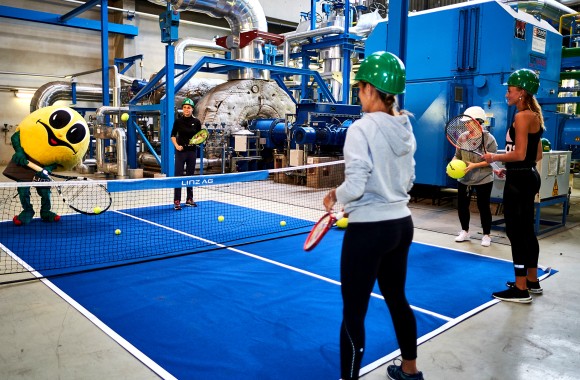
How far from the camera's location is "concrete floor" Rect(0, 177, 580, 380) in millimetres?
2949

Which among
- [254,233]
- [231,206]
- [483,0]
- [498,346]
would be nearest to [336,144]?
[231,206]

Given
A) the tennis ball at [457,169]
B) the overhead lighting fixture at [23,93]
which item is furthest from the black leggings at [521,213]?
the overhead lighting fixture at [23,93]

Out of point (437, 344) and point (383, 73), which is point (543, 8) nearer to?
point (437, 344)

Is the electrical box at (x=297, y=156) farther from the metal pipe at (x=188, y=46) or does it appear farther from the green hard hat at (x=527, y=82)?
the green hard hat at (x=527, y=82)

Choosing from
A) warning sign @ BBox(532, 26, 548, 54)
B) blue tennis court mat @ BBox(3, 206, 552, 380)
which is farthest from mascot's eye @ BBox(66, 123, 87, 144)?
warning sign @ BBox(532, 26, 548, 54)

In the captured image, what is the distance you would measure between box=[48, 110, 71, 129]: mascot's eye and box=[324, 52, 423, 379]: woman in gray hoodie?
5410 mm

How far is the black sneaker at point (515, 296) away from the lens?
4234mm

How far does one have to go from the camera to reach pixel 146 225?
705 centimetres

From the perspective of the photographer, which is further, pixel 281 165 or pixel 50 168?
pixel 281 165

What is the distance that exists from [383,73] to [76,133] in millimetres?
5579

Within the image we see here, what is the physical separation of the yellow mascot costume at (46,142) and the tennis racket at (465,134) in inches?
198

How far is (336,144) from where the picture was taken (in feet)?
37.2

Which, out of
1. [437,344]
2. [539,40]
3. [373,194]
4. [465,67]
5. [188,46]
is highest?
[188,46]

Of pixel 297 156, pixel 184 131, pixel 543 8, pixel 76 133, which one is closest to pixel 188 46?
pixel 297 156
